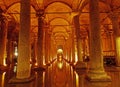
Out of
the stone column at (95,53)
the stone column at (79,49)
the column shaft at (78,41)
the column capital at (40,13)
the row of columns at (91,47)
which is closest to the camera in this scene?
the stone column at (95,53)

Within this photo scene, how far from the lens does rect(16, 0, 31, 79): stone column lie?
22.4 ft

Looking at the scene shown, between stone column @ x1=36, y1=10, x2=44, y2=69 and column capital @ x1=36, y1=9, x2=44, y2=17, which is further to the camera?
column capital @ x1=36, y1=9, x2=44, y2=17

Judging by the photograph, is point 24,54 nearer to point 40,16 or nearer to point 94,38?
point 94,38

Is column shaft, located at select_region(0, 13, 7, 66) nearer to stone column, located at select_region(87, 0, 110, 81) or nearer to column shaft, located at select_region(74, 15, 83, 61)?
column shaft, located at select_region(74, 15, 83, 61)

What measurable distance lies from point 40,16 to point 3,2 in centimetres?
365

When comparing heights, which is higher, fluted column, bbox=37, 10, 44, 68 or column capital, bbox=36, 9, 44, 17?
column capital, bbox=36, 9, 44, 17

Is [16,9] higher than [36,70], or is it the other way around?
[16,9]

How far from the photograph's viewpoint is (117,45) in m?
12.3

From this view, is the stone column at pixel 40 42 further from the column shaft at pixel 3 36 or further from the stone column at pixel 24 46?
the stone column at pixel 24 46

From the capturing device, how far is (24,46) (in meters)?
6.99

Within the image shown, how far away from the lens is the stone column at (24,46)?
6.84 metres

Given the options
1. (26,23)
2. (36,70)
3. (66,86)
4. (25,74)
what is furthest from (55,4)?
(25,74)

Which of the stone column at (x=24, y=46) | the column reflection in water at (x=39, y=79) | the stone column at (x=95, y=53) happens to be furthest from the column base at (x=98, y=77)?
the column reflection in water at (x=39, y=79)

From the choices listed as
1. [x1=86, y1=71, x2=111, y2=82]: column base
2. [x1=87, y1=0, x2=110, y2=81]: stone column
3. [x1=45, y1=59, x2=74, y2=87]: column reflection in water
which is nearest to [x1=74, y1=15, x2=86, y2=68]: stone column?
[x1=45, y1=59, x2=74, y2=87]: column reflection in water
